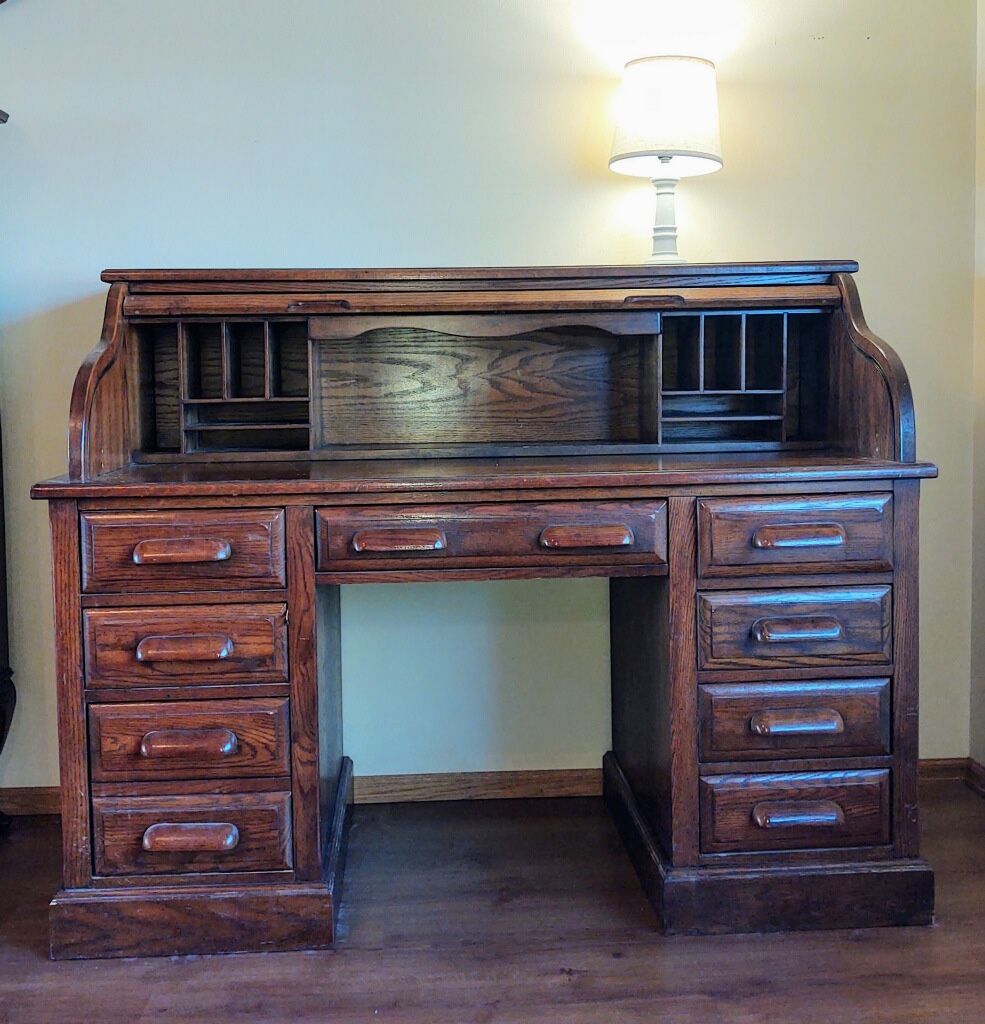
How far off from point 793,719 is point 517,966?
25.9 inches

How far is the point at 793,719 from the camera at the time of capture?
1.94m

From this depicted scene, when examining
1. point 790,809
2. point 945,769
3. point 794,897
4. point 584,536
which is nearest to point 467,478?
point 584,536

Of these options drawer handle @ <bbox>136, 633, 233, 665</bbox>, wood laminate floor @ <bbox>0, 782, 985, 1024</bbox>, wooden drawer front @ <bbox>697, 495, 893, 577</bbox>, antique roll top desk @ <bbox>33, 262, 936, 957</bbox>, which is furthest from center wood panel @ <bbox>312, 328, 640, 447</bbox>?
wood laminate floor @ <bbox>0, 782, 985, 1024</bbox>

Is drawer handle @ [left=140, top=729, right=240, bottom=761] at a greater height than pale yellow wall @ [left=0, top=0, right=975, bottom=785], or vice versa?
pale yellow wall @ [left=0, top=0, right=975, bottom=785]

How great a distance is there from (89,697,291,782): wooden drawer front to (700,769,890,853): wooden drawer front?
2.59 feet

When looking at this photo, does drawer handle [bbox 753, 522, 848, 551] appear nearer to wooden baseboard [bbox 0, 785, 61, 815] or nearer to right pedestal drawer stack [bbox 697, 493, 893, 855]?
right pedestal drawer stack [bbox 697, 493, 893, 855]

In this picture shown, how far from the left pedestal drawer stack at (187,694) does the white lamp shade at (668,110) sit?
1178 millimetres

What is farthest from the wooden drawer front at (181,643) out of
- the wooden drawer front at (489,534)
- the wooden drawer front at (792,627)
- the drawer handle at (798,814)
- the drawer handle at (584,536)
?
the drawer handle at (798,814)

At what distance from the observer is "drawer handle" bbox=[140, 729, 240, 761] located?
73.8 inches

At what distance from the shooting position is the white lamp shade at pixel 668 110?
2322mm

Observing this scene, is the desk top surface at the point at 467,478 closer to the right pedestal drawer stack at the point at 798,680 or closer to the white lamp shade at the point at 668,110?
the right pedestal drawer stack at the point at 798,680

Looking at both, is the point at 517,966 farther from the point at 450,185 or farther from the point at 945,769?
the point at 450,185

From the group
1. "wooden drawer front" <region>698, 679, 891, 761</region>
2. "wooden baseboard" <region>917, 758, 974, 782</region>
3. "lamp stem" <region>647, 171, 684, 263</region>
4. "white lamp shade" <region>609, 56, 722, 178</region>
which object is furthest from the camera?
"wooden baseboard" <region>917, 758, 974, 782</region>

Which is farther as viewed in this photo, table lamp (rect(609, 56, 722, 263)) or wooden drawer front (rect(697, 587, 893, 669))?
table lamp (rect(609, 56, 722, 263))
